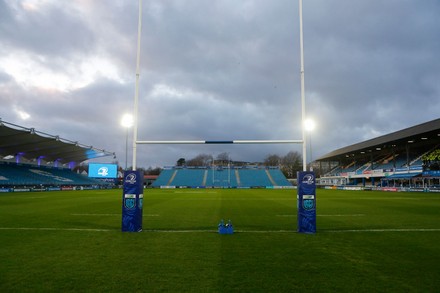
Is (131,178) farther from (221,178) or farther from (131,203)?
(221,178)

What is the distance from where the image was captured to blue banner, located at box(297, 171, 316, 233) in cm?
848

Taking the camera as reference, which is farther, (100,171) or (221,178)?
(221,178)

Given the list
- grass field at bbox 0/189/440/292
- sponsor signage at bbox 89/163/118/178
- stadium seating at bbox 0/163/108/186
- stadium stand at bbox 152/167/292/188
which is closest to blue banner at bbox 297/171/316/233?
grass field at bbox 0/189/440/292

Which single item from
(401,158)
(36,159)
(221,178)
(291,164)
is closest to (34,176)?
(36,159)

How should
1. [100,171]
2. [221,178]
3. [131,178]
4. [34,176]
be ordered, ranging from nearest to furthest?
[131,178] < [34,176] < [100,171] < [221,178]

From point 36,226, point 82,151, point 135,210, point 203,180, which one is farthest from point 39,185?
point 135,210

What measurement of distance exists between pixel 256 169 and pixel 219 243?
7197cm

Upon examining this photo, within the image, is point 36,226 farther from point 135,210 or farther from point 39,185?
point 39,185

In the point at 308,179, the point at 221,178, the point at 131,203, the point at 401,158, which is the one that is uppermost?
the point at 401,158

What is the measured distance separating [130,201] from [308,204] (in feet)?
16.5

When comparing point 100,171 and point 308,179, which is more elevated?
point 100,171

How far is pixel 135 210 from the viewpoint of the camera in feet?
28.7

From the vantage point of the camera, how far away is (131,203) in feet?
28.8

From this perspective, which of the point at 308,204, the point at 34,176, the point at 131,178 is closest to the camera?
the point at 308,204
